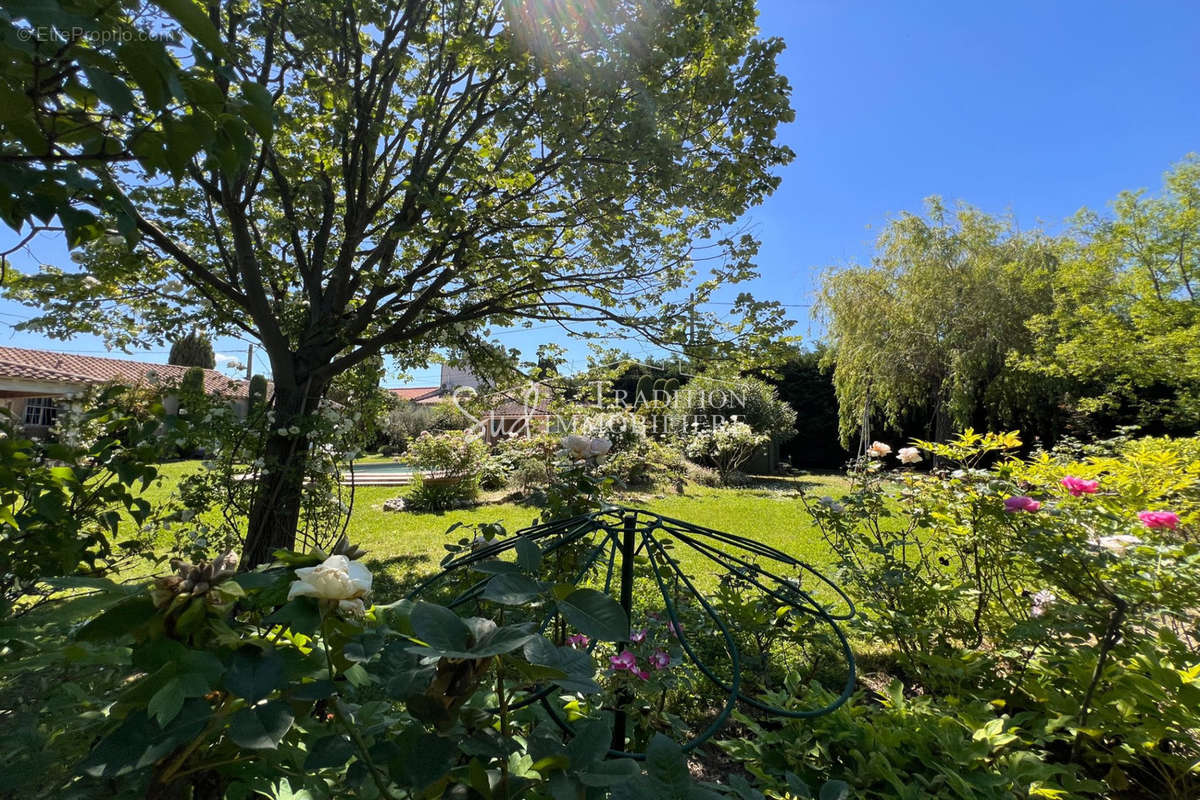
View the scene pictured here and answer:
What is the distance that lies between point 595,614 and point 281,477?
3417 millimetres

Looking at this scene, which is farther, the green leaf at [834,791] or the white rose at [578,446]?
the white rose at [578,446]

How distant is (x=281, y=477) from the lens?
3268 mm

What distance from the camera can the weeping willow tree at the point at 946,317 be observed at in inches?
424

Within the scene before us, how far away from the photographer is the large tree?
288 centimetres

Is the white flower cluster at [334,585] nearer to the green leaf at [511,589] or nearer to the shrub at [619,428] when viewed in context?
the green leaf at [511,589]

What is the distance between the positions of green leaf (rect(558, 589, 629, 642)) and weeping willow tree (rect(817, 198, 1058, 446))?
1271cm

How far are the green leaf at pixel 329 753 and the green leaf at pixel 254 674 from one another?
0.10 metres

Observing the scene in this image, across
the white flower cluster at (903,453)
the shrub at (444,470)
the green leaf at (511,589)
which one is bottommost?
the shrub at (444,470)

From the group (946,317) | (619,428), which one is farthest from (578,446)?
(946,317)

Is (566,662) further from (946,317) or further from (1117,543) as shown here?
(946,317)

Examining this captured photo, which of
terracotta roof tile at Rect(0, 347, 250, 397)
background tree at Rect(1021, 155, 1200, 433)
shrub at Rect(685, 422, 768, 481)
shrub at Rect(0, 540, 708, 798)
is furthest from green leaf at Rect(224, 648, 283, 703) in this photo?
terracotta roof tile at Rect(0, 347, 250, 397)

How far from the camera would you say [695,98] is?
3.14 metres

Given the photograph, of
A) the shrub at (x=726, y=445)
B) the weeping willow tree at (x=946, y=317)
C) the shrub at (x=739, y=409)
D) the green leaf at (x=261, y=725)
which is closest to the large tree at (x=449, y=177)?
the green leaf at (x=261, y=725)

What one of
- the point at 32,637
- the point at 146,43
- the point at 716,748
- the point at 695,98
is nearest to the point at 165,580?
the point at 146,43
